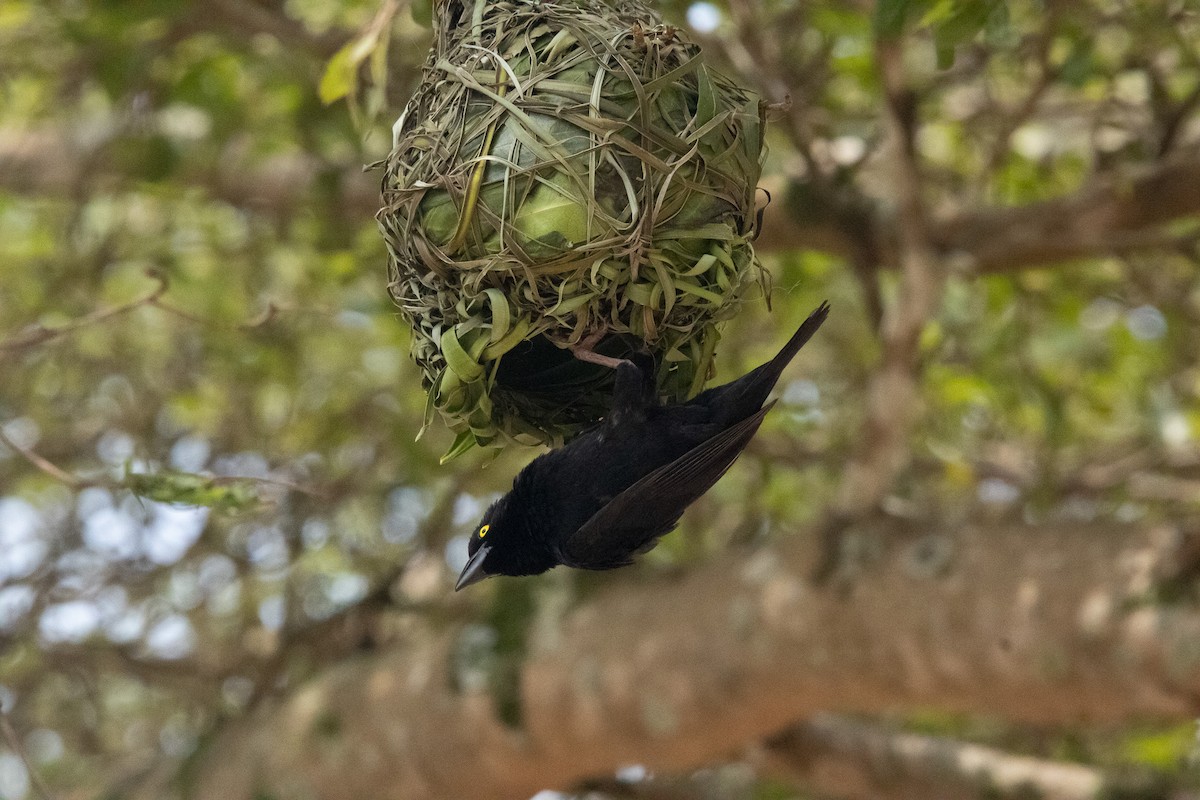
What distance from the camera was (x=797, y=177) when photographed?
163 inches

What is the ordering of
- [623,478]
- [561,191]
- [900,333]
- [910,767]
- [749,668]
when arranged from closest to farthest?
1. [561,191]
2. [623,478]
3. [900,333]
4. [749,668]
5. [910,767]

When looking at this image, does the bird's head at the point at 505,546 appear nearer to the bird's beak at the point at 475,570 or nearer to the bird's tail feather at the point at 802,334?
the bird's beak at the point at 475,570

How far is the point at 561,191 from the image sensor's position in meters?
1.97

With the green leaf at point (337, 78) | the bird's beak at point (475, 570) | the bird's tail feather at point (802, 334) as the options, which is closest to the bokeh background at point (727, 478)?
the green leaf at point (337, 78)

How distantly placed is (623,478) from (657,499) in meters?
0.10

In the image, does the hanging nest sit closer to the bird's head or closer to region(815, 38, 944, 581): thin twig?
the bird's head

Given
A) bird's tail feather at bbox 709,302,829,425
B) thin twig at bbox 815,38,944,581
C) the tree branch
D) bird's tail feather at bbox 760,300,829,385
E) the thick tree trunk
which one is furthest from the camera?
the tree branch

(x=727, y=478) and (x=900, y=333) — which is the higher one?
(x=900, y=333)

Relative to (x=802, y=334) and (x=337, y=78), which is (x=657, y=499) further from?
(x=337, y=78)

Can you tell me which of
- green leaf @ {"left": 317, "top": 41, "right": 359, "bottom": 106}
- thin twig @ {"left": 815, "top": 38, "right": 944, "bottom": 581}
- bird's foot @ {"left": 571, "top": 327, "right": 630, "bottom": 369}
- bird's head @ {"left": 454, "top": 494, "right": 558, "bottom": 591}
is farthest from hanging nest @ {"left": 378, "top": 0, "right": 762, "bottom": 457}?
thin twig @ {"left": 815, "top": 38, "right": 944, "bottom": 581}

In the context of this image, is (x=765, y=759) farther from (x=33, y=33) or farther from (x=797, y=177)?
(x=33, y=33)

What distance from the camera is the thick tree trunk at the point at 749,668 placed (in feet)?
11.6

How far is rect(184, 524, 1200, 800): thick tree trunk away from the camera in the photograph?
11.6 ft

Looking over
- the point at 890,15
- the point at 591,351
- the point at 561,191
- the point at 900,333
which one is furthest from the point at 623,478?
the point at 900,333
